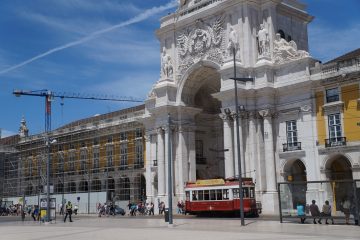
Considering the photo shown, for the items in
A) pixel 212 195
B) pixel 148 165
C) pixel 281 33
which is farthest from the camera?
pixel 148 165

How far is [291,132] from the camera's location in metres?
46.6

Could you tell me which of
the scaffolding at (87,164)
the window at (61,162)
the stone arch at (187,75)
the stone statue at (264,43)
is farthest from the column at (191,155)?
the window at (61,162)

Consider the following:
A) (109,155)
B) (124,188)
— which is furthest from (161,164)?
(109,155)

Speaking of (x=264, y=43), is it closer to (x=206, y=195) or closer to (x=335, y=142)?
(x=335, y=142)

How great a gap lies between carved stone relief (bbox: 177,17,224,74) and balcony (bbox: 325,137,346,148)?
13282 millimetres

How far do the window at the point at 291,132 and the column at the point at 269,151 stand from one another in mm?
1451

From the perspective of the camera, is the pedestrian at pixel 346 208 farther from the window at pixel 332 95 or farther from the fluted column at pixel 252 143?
the fluted column at pixel 252 143

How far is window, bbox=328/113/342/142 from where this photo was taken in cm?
4341

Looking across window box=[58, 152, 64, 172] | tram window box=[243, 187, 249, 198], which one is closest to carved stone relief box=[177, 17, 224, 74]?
tram window box=[243, 187, 249, 198]

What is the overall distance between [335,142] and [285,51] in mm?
9959

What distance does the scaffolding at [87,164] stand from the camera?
217ft

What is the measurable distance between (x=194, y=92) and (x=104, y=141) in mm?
19279

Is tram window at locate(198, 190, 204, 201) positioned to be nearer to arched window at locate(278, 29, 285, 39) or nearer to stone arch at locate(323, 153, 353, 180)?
stone arch at locate(323, 153, 353, 180)

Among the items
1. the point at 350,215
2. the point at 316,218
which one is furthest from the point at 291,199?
the point at 350,215
